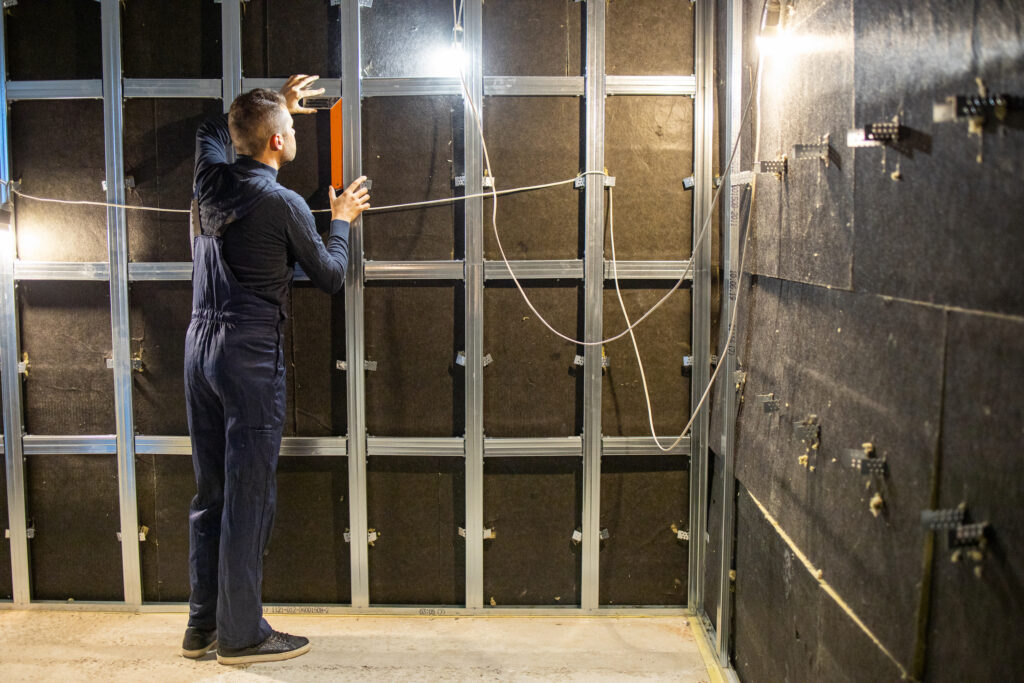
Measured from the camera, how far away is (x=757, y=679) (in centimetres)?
265

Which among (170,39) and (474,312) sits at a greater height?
(170,39)

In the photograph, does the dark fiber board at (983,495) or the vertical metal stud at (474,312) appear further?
the vertical metal stud at (474,312)

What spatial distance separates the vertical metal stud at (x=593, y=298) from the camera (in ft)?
10.6

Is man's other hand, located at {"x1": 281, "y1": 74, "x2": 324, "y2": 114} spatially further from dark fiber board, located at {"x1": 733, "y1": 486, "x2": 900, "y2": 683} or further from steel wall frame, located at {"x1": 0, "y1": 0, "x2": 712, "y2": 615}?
dark fiber board, located at {"x1": 733, "y1": 486, "x2": 900, "y2": 683}

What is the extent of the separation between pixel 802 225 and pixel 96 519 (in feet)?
10.5

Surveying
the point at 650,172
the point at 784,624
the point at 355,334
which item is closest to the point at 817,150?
the point at 650,172

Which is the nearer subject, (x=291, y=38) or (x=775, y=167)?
(x=775, y=167)

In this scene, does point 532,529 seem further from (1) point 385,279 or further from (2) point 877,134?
(2) point 877,134

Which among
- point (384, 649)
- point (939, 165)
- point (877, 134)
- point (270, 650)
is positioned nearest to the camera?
point (939, 165)

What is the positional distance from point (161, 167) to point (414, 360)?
4.49ft

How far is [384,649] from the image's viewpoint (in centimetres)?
320

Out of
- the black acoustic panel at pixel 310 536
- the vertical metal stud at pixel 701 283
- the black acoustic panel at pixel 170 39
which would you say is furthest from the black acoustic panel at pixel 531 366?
the black acoustic panel at pixel 170 39

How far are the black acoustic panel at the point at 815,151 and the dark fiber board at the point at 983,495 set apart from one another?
51 cm

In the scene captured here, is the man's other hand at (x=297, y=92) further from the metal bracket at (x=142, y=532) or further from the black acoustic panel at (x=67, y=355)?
the metal bracket at (x=142, y=532)
